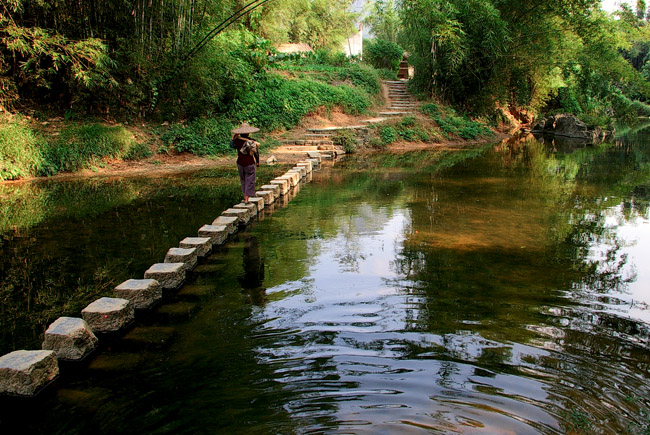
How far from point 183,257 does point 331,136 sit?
11.0m

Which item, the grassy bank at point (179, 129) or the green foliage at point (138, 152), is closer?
the grassy bank at point (179, 129)

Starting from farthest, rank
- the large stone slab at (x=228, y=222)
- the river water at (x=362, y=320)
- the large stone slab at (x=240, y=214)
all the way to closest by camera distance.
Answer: the large stone slab at (x=240, y=214), the large stone slab at (x=228, y=222), the river water at (x=362, y=320)

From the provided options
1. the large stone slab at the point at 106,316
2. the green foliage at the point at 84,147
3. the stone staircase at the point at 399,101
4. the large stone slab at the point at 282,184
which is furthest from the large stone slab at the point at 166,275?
the stone staircase at the point at 399,101

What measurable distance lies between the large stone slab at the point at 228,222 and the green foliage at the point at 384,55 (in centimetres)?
2363

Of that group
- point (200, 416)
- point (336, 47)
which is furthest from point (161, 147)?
point (336, 47)

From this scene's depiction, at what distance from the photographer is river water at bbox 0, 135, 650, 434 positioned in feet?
9.08

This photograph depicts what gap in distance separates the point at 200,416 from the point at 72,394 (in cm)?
85

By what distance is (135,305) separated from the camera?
4.04 metres

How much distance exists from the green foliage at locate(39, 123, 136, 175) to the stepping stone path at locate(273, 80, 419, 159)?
13.2 ft

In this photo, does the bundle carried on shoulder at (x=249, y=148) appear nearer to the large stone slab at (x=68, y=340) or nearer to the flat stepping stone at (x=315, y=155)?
the large stone slab at (x=68, y=340)

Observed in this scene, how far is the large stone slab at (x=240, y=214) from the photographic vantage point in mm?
6743

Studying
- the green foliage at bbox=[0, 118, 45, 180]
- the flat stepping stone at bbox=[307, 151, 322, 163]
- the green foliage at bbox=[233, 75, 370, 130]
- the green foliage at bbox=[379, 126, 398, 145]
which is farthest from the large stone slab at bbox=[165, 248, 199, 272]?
the green foliage at bbox=[379, 126, 398, 145]

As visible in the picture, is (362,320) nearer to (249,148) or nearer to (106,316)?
(106,316)

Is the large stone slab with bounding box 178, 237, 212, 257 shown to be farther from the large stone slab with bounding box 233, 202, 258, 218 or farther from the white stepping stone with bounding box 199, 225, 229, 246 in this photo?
the large stone slab with bounding box 233, 202, 258, 218
